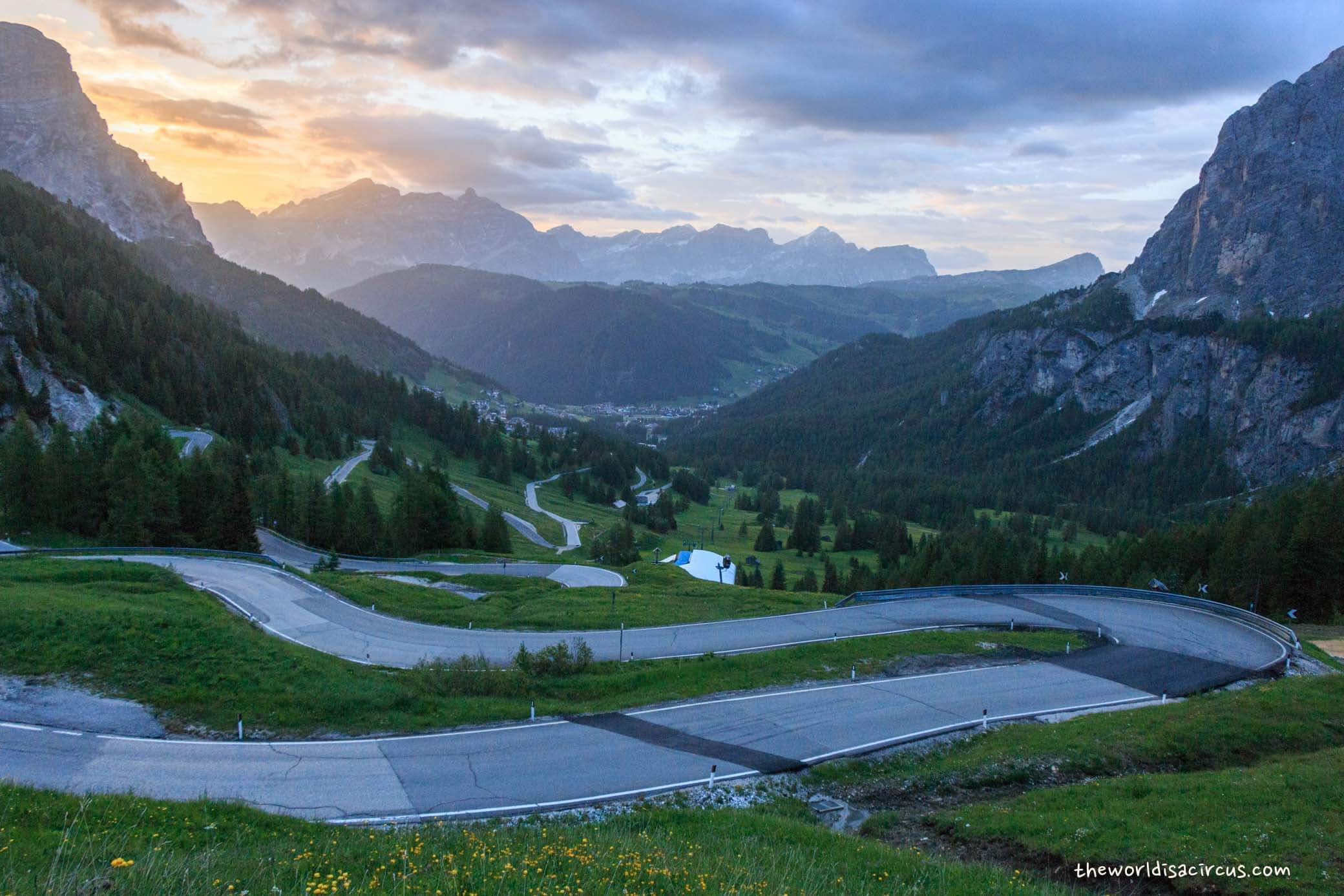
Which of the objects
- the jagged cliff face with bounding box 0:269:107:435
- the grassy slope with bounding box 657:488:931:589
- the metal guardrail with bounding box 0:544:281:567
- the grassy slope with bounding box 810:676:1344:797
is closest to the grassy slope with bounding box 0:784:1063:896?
the grassy slope with bounding box 810:676:1344:797

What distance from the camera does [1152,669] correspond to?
112ft

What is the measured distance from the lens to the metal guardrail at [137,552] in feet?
150

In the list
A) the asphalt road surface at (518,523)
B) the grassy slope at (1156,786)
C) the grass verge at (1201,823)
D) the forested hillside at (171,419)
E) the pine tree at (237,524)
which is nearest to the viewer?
the grass verge at (1201,823)

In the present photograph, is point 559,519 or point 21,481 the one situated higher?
point 21,481

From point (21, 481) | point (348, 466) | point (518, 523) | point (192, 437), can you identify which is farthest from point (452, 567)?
point (348, 466)

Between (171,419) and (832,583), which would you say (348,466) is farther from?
(832,583)

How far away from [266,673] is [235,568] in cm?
2507

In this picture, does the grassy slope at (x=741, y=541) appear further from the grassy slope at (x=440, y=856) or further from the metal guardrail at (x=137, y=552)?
the grassy slope at (x=440, y=856)

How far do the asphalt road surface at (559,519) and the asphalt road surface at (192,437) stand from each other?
149 ft

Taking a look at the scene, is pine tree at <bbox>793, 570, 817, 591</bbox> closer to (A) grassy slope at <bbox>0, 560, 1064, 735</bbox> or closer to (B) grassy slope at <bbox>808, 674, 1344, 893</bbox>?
(A) grassy slope at <bbox>0, 560, 1064, 735</bbox>

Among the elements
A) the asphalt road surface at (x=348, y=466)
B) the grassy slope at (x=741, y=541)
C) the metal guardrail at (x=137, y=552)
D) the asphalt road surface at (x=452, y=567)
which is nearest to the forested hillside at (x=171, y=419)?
the asphalt road surface at (x=348, y=466)

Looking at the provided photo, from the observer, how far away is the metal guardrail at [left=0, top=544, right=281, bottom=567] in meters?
45.7

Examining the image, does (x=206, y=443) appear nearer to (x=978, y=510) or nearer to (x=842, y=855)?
(x=842, y=855)

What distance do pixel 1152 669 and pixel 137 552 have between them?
5973 centimetres
